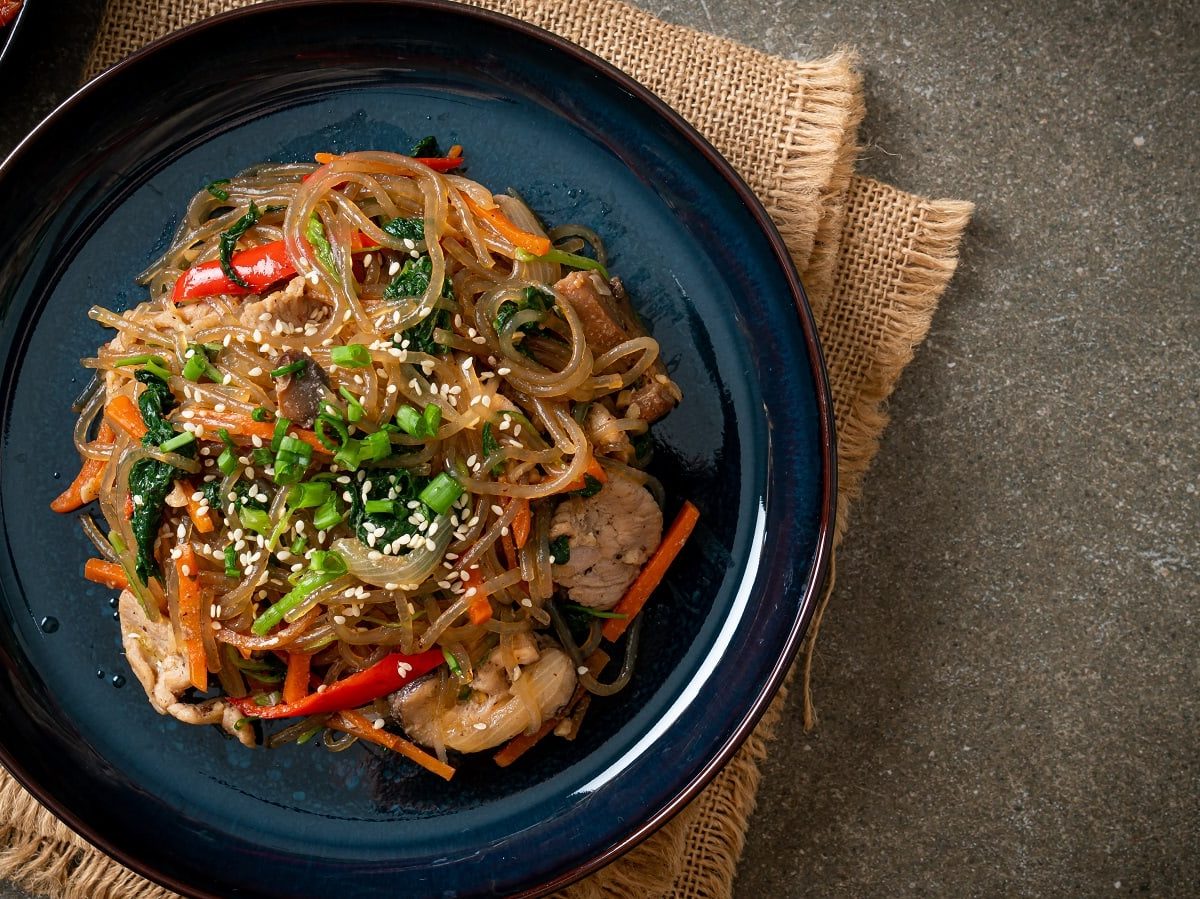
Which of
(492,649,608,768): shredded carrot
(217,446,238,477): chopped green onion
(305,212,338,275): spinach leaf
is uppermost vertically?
(305,212,338,275): spinach leaf

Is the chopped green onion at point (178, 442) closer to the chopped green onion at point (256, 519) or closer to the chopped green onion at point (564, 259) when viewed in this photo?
the chopped green onion at point (256, 519)

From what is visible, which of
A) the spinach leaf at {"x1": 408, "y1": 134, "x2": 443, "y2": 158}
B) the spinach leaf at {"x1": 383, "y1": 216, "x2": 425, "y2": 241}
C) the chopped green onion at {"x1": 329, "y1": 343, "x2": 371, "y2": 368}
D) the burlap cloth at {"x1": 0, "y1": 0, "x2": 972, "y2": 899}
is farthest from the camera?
the burlap cloth at {"x1": 0, "y1": 0, "x2": 972, "y2": 899}

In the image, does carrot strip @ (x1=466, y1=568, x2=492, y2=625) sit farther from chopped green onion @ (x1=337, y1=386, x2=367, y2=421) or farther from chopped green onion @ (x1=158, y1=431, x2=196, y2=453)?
chopped green onion @ (x1=158, y1=431, x2=196, y2=453)

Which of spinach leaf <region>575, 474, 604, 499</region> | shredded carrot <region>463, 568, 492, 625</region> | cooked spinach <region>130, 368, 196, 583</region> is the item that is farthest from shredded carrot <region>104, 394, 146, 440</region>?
spinach leaf <region>575, 474, 604, 499</region>

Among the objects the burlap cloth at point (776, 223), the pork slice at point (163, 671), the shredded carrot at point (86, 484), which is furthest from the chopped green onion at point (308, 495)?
the burlap cloth at point (776, 223)

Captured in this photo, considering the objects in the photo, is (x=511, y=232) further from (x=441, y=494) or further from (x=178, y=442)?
(x=178, y=442)

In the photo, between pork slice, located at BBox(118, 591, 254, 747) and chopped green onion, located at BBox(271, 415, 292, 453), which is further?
pork slice, located at BBox(118, 591, 254, 747)

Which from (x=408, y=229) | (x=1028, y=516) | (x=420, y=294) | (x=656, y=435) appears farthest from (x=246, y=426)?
(x=1028, y=516)

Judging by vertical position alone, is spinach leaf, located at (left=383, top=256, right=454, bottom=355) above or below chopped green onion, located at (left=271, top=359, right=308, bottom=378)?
above
